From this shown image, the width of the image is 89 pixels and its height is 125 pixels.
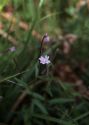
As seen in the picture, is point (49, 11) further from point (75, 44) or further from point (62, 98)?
point (62, 98)

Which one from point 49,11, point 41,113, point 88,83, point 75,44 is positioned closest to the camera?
point 41,113

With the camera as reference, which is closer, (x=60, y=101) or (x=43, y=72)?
(x=43, y=72)

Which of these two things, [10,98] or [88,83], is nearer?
[10,98]

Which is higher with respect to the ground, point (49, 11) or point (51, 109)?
point (49, 11)

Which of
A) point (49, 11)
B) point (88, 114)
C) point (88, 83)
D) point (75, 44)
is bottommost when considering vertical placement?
point (88, 114)

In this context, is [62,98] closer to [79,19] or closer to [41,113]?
[41,113]

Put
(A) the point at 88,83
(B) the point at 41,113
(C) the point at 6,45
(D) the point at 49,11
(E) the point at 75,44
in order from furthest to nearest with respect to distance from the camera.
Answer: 1. (D) the point at 49,11
2. (E) the point at 75,44
3. (A) the point at 88,83
4. (C) the point at 6,45
5. (B) the point at 41,113

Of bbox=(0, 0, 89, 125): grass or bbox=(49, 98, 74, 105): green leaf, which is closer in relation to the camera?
bbox=(0, 0, 89, 125): grass

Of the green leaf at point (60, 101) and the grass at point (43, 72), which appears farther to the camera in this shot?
the green leaf at point (60, 101)

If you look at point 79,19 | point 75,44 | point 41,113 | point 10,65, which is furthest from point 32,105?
point 79,19
